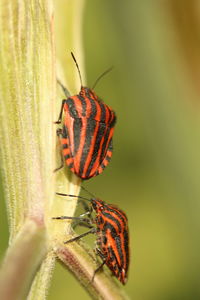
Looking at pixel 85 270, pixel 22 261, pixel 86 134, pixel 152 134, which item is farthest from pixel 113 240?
pixel 152 134

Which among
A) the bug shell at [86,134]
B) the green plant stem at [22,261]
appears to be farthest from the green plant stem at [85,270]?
the bug shell at [86,134]

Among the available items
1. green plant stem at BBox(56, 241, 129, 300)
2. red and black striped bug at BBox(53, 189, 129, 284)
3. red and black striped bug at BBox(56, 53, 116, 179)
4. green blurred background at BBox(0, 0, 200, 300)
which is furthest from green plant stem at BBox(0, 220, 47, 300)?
green blurred background at BBox(0, 0, 200, 300)

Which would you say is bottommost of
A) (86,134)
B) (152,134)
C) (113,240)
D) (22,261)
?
(113,240)

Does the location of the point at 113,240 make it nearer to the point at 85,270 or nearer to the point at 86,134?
the point at 86,134

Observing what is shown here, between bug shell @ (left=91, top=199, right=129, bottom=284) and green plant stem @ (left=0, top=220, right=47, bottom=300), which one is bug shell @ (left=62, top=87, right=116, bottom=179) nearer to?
bug shell @ (left=91, top=199, right=129, bottom=284)

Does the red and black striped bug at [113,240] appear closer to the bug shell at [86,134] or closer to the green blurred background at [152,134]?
the bug shell at [86,134]

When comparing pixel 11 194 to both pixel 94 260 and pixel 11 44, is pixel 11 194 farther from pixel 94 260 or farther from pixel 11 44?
pixel 11 44
